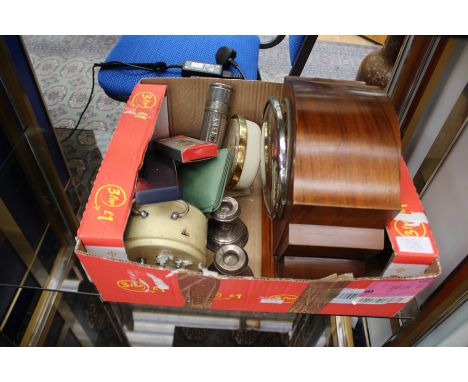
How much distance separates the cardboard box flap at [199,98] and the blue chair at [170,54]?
0.71ft

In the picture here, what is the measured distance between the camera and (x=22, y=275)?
2.49ft

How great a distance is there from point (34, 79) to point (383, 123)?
2.40 feet

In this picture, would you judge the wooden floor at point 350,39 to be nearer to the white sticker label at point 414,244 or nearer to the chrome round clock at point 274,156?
the chrome round clock at point 274,156

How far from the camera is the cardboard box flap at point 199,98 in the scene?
66cm

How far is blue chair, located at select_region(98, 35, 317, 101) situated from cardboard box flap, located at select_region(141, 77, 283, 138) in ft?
0.71

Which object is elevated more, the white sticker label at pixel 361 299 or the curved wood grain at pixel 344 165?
the curved wood grain at pixel 344 165

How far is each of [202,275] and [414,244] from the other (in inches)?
11.1

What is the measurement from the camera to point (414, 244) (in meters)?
0.47

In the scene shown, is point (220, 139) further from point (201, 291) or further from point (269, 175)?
point (201, 291)

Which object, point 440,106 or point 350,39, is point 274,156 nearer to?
point 440,106

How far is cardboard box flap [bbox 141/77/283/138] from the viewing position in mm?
664

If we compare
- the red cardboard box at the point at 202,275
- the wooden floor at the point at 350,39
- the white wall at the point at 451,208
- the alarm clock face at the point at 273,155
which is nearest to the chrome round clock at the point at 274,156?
the alarm clock face at the point at 273,155

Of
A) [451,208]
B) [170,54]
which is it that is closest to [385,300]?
[451,208]

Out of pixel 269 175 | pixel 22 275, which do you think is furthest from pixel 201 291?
pixel 22 275
